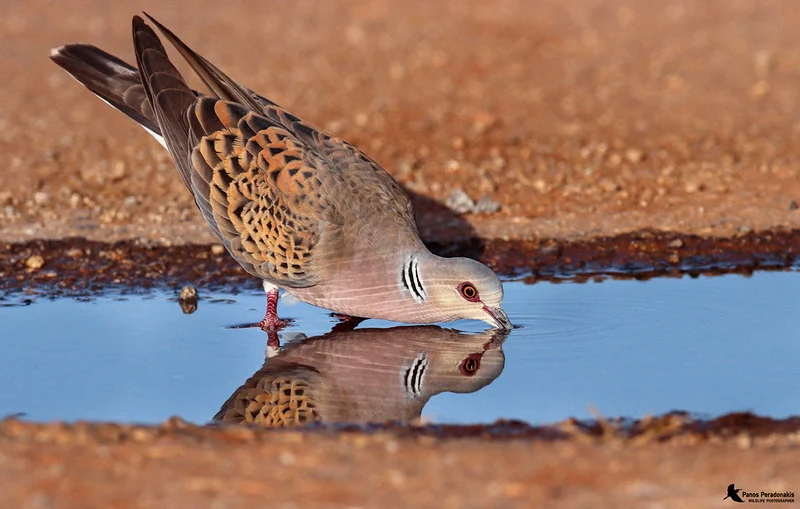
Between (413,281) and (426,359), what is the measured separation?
47 cm

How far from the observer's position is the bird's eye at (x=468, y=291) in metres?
6.58

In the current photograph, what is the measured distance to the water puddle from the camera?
5.77 meters

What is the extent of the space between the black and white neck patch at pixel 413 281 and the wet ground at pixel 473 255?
26 centimetres

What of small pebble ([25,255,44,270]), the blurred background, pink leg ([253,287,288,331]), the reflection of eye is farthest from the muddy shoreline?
the reflection of eye

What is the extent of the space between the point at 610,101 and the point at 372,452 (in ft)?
23.4

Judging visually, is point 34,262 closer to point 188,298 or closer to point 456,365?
point 188,298

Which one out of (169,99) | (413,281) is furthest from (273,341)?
(169,99)

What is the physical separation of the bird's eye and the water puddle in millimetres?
259

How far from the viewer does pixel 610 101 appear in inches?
438

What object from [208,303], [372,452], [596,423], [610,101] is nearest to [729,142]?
[610,101]

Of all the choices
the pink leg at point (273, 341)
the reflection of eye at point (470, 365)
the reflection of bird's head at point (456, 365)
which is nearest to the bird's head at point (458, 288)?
the reflection of bird's head at point (456, 365)

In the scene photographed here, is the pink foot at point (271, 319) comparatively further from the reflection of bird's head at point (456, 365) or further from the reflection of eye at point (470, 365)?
the reflection of eye at point (470, 365)

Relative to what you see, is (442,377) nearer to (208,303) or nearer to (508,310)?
(508,310)

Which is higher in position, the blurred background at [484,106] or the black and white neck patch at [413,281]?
the blurred background at [484,106]
